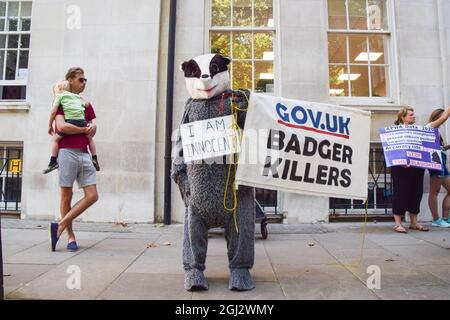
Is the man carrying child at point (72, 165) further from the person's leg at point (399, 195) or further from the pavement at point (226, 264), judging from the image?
the person's leg at point (399, 195)

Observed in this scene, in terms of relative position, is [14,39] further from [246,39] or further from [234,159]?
[234,159]

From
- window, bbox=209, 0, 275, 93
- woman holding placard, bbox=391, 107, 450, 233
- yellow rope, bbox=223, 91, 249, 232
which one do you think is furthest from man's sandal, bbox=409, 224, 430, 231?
yellow rope, bbox=223, 91, 249, 232

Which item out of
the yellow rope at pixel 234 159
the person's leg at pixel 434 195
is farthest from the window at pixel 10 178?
the person's leg at pixel 434 195

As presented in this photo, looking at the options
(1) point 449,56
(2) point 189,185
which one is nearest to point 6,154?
(2) point 189,185

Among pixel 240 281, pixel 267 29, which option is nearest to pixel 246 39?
pixel 267 29

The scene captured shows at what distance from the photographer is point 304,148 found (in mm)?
3539

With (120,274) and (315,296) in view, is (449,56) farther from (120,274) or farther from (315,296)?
(120,274)

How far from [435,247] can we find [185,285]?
3.51 m

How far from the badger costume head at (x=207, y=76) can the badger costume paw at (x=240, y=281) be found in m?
1.58

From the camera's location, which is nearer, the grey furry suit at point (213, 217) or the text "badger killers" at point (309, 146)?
the grey furry suit at point (213, 217)

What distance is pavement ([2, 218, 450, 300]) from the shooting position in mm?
3252

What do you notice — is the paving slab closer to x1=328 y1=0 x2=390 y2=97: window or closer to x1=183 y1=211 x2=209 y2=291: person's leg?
x1=183 y1=211 x2=209 y2=291: person's leg

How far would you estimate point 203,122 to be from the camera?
11.3 ft

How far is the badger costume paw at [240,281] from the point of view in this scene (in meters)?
3.28
